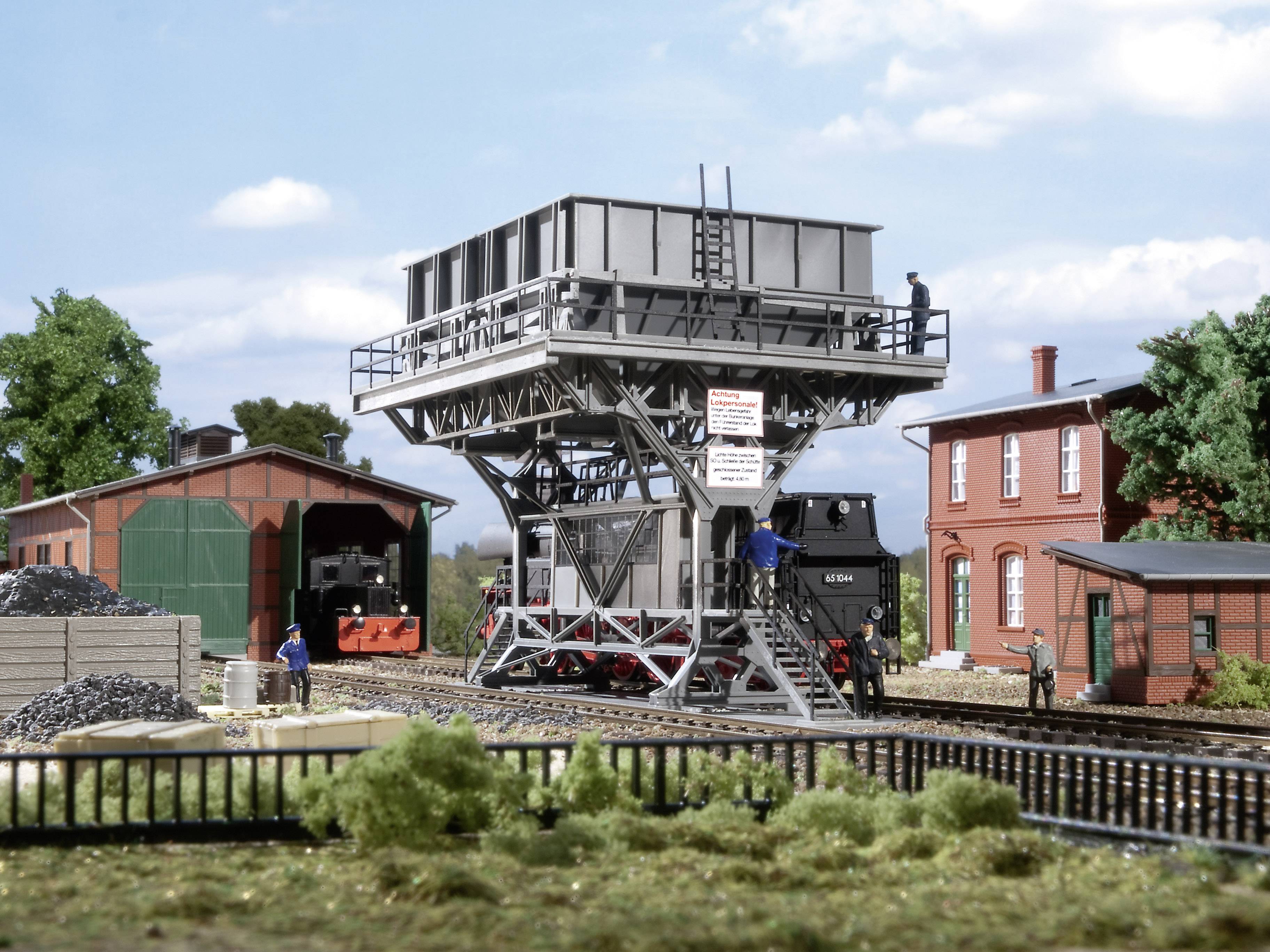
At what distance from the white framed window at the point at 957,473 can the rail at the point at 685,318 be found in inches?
637

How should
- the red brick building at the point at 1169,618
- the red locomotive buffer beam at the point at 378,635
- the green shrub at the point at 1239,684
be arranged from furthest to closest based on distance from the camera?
the red locomotive buffer beam at the point at 378,635
the red brick building at the point at 1169,618
the green shrub at the point at 1239,684

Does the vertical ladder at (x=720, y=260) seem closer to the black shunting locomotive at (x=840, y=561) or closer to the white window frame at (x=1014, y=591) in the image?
the black shunting locomotive at (x=840, y=561)

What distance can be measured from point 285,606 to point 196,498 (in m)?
3.93

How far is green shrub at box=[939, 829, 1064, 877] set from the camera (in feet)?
31.4

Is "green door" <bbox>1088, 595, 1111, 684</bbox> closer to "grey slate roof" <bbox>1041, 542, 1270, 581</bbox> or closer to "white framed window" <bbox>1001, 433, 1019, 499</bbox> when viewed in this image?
"grey slate roof" <bbox>1041, 542, 1270, 581</bbox>

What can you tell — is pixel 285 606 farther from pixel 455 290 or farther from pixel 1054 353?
pixel 1054 353

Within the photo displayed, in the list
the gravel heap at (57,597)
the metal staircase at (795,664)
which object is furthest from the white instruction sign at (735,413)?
the gravel heap at (57,597)

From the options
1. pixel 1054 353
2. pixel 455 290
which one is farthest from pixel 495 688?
pixel 1054 353

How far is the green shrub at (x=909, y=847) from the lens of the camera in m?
10.0

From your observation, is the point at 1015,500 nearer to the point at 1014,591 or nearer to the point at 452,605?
the point at 1014,591

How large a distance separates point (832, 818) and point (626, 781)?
69.4 inches

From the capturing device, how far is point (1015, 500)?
37750mm

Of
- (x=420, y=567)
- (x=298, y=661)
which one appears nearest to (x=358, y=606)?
(x=420, y=567)

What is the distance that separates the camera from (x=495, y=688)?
27.7 metres
